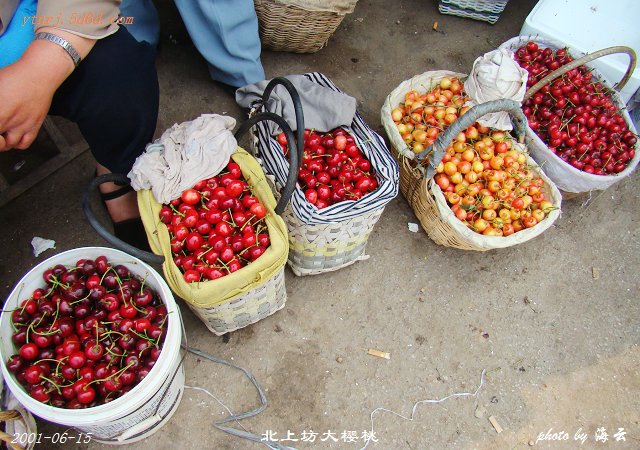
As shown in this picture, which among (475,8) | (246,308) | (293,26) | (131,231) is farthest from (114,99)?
(475,8)

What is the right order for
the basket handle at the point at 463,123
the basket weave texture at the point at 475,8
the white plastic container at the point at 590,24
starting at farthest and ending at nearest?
the basket weave texture at the point at 475,8
the white plastic container at the point at 590,24
the basket handle at the point at 463,123

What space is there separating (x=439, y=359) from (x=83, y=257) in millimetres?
1674

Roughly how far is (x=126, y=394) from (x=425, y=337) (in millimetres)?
1422

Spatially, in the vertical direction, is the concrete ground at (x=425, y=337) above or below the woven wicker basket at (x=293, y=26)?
below

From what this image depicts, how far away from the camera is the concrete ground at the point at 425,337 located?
84.5 inches

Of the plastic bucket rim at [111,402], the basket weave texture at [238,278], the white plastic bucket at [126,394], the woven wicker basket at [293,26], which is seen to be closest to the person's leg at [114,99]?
the basket weave texture at [238,278]

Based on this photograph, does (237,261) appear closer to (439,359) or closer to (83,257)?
(83,257)

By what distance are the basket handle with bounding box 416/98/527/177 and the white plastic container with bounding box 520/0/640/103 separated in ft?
3.51

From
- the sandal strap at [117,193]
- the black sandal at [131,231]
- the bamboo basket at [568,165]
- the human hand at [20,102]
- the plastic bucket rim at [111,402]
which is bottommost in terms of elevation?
the bamboo basket at [568,165]

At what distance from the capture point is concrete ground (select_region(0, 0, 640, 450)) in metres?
2.15

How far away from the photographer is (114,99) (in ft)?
5.93

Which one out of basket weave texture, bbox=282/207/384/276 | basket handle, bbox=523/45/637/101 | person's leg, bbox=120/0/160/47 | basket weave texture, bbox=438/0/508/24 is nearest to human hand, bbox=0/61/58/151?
basket weave texture, bbox=282/207/384/276

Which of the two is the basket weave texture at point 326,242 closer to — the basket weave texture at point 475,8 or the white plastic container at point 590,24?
the white plastic container at point 590,24

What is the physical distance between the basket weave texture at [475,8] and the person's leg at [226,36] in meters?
1.64
